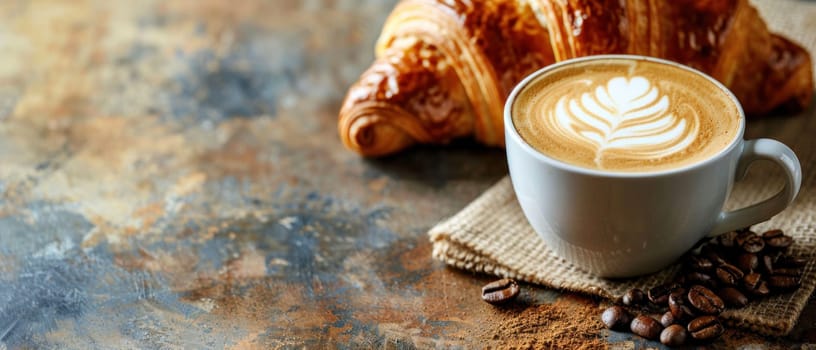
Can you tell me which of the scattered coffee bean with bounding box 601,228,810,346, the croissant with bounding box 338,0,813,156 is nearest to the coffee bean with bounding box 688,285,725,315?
the scattered coffee bean with bounding box 601,228,810,346

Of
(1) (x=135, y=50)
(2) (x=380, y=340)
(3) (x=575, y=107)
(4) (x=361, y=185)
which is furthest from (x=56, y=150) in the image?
(3) (x=575, y=107)

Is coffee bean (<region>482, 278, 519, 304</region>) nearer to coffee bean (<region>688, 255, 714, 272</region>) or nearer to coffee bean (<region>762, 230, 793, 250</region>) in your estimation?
coffee bean (<region>688, 255, 714, 272</region>)

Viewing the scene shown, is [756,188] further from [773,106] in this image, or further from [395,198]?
[395,198]

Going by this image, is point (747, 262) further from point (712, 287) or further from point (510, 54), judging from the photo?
point (510, 54)

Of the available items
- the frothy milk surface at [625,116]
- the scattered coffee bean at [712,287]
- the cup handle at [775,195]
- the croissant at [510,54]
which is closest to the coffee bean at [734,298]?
the scattered coffee bean at [712,287]

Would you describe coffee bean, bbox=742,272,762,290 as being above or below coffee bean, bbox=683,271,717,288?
below

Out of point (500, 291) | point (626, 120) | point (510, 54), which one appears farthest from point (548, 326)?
point (510, 54)
